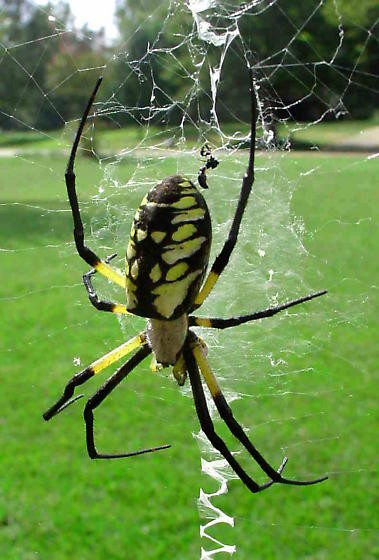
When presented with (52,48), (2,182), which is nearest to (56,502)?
(52,48)

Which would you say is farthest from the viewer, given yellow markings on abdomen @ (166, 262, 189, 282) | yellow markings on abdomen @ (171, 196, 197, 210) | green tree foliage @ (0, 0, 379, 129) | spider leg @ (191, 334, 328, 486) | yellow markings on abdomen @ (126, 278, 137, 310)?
green tree foliage @ (0, 0, 379, 129)

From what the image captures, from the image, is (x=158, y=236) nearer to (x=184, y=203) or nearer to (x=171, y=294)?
(x=184, y=203)

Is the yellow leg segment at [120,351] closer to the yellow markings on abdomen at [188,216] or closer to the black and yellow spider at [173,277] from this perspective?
the black and yellow spider at [173,277]

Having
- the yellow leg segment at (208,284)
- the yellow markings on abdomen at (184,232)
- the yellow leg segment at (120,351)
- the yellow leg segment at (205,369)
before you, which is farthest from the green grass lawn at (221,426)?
the yellow markings on abdomen at (184,232)

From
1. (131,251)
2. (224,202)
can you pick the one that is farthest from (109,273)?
(224,202)

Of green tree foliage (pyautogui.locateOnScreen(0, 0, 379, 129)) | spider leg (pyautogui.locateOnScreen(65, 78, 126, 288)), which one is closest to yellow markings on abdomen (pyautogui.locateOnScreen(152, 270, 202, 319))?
spider leg (pyautogui.locateOnScreen(65, 78, 126, 288))

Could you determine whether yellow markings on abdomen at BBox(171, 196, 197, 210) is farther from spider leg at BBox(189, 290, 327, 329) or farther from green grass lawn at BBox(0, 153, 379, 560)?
green grass lawn at BBox(0, 153, 379, 560)
